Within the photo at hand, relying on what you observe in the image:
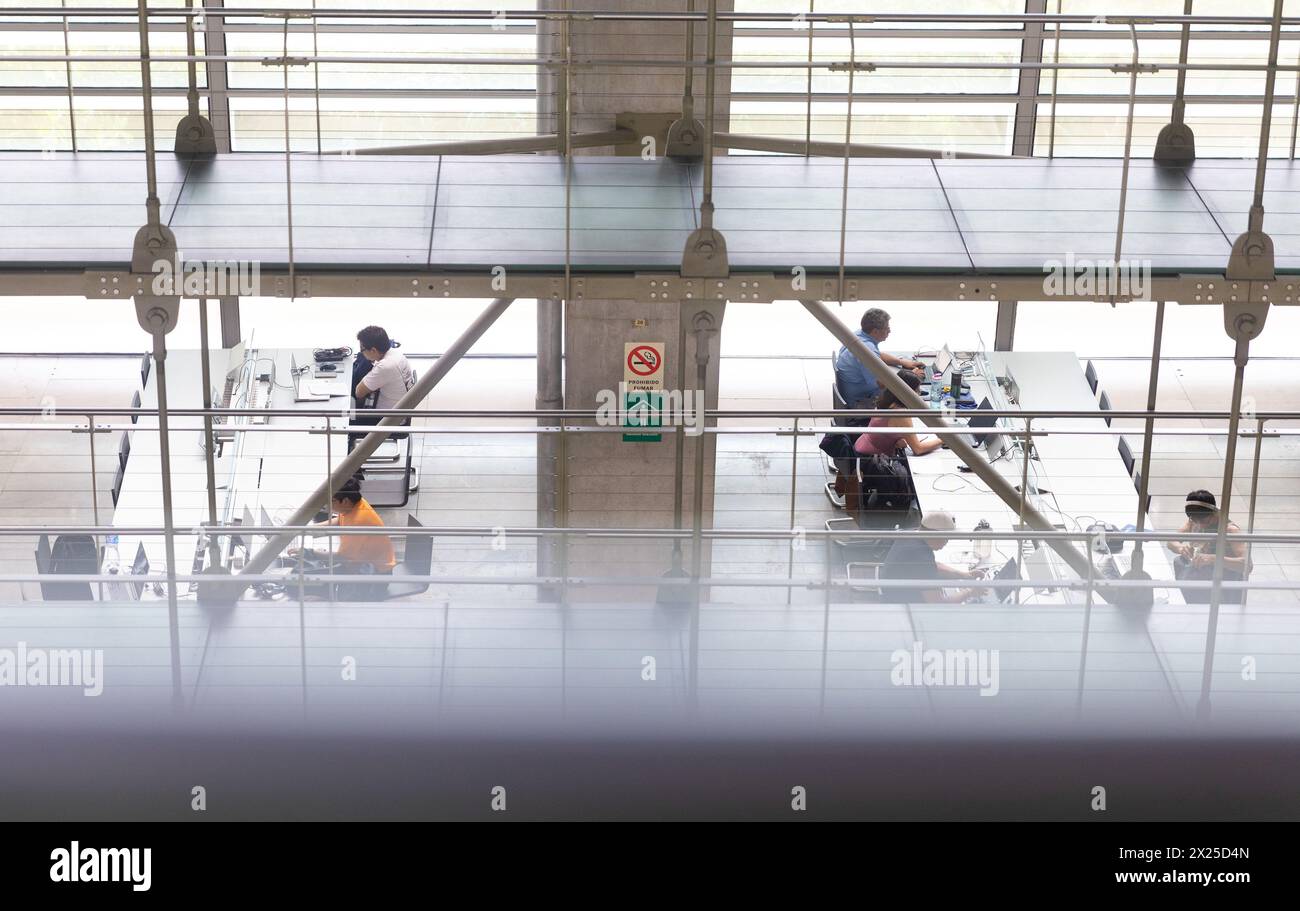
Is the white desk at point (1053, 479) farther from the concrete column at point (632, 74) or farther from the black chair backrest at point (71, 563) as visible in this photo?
the black chair backrest at point (71, 563)

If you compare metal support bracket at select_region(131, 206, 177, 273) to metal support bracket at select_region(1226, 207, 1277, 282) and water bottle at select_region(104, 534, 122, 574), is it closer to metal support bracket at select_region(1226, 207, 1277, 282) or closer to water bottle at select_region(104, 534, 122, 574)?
water bottle at select_region(104, 534, 122, 574)

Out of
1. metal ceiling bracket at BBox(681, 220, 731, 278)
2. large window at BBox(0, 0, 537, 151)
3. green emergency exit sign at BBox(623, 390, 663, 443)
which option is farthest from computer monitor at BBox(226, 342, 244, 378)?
metal ceiling bracket at BBox(681, 220, 731, 278)

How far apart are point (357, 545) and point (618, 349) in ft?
1.91

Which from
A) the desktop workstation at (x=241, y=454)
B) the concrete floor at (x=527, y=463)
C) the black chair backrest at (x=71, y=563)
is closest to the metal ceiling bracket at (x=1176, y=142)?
the concrete floor at (x=527, y=463)

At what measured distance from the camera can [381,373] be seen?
3164 mm

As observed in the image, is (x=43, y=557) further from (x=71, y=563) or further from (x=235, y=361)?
(x=235, y=361)

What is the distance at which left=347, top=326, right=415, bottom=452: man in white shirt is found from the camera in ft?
10.3

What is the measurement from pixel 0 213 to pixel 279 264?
386 mm

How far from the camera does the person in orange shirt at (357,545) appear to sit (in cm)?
263

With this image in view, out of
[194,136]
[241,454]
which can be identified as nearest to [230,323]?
[241,454]
